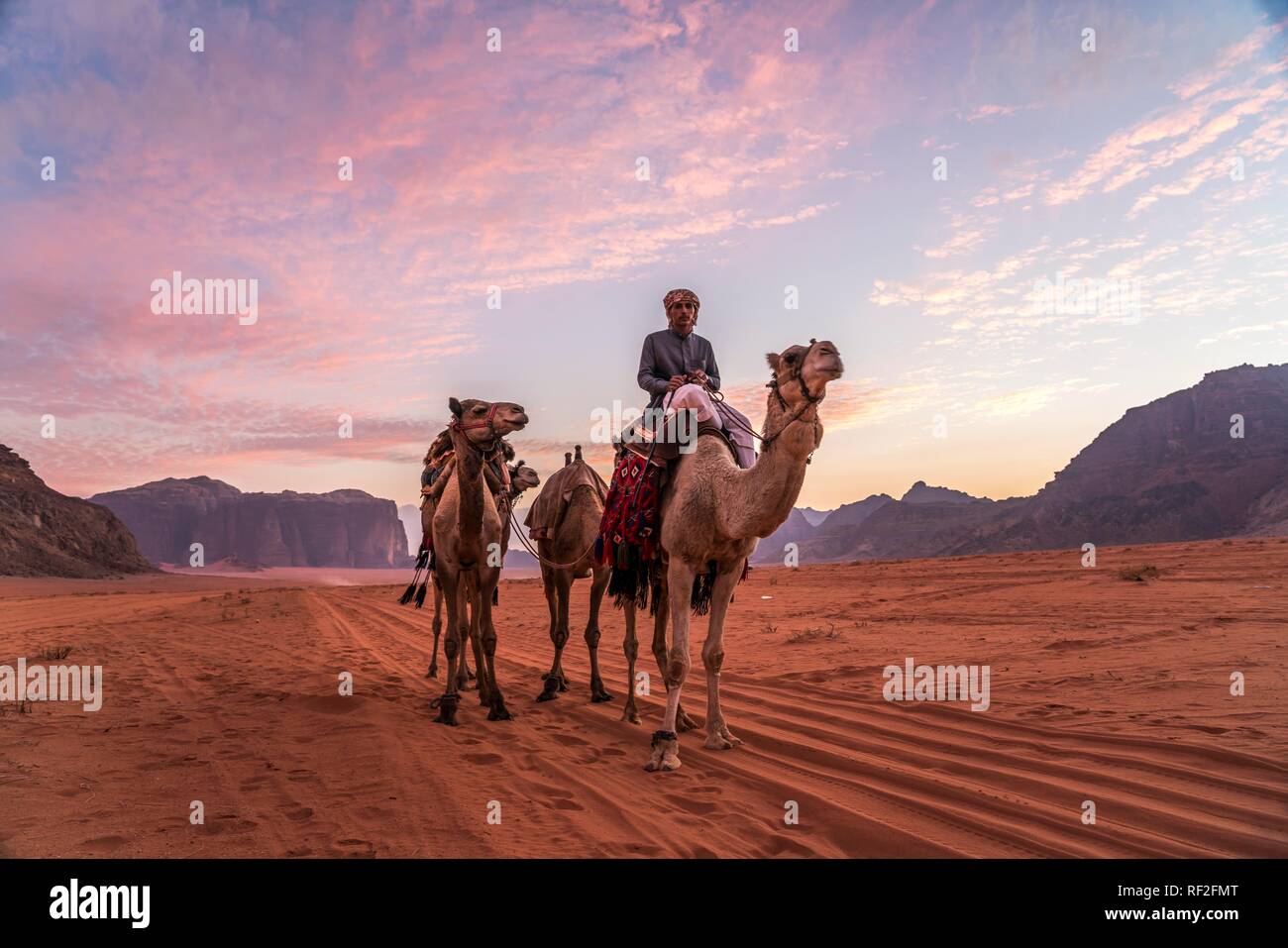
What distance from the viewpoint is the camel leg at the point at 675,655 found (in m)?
6.22

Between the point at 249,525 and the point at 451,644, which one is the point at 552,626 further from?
the point at 249,525

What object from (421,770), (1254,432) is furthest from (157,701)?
(1254,432)

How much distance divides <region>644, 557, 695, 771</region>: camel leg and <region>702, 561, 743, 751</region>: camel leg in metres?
0.30

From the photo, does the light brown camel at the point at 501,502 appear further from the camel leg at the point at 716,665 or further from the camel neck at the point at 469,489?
the camel leg at the point at 716,665

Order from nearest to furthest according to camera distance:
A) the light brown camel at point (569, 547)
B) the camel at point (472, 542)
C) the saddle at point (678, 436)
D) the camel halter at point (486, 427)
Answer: the saddle at point (678, 436) < the camel halter at point (486, 427) < the camel at point (472, 542) < the light brown camel at point (569, 547)

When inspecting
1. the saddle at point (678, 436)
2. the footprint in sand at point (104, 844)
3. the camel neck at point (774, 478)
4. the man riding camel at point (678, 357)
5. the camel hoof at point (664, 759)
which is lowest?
the camel hoof at point (664, 759)

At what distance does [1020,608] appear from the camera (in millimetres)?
15266

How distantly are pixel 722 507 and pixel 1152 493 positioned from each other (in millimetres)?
119423

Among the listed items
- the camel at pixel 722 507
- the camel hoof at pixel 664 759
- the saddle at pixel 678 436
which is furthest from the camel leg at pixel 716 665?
the saddle at pixel 678 436

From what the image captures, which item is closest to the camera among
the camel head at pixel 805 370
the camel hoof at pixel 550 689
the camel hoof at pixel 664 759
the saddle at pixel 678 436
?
the camel head at pixel 805 370

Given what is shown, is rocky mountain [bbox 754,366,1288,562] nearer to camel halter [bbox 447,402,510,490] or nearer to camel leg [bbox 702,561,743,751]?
camel leg [bbox 702,561,743,751]

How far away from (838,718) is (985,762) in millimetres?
1823

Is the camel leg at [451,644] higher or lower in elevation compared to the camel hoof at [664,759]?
higher
